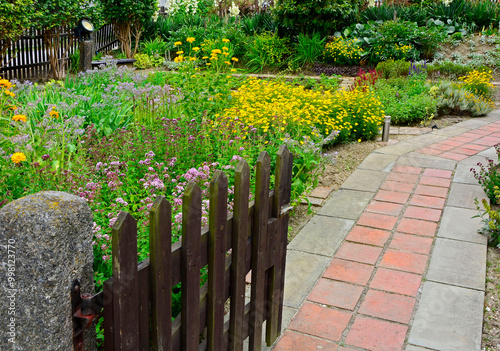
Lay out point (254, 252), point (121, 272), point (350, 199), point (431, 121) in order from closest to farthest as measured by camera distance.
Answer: point (121, 272), point (254, 252), point (350, 199), point (431, 121)

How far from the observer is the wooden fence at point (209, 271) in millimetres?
1576

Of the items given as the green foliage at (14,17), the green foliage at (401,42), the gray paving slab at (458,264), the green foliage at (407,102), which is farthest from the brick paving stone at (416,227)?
the green foliage at (401,42)

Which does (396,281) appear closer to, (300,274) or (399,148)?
(300,274)

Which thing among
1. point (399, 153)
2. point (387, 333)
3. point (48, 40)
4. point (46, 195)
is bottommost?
point (387, 333)

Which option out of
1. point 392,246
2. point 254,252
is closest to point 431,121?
point 392,246

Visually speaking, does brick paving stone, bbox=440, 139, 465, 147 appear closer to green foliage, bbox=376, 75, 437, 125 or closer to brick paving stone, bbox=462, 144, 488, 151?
brick paving stone, bbox=462, 144, 488, 151

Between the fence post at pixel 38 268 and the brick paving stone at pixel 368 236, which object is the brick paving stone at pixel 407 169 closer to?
the brick paving stone at pixel 368 236

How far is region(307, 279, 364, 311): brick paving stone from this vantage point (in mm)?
3109

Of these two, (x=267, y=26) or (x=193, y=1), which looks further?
(x=193, y=1)

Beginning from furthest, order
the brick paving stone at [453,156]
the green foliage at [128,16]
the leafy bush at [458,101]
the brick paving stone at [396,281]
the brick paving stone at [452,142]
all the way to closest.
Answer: the green foliage at [128,16] < the leafy bush at [458,101] < the brick paving stone at [452,142] < the brick paving stone at [453,156] < the brick paving stone at [396,281]

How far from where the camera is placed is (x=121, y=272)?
1524 millimetres

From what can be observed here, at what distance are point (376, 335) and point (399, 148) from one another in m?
4.04

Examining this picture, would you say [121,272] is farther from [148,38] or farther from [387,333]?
[148,38]

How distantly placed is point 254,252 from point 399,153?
4276mm
